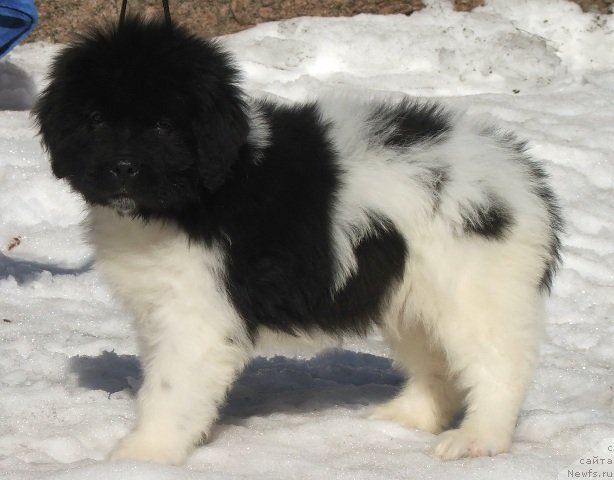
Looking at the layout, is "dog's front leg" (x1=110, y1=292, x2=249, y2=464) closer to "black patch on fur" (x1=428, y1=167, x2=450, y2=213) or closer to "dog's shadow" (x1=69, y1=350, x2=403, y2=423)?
"dog's shadow" (x1=69, y1=350, x2=403, y2=423)

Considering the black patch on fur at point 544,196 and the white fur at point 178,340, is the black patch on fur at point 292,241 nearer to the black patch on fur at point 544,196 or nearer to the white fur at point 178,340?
the white fur at point 178,340

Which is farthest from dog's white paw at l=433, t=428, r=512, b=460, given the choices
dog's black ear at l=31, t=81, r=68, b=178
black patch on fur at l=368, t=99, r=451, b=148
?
dog's black ear at l=31, t=81, r=68, b=178

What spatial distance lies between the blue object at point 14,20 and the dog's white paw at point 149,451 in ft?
10.2

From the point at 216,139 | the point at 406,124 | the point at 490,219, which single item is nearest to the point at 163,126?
the point at 216,139

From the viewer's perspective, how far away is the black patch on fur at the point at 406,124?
12.6ft

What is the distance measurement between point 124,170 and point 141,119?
20 centimetres

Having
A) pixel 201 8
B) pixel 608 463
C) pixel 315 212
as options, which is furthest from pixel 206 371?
pixel 201 8

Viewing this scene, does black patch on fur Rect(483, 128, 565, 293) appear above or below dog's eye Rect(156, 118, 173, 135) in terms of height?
below

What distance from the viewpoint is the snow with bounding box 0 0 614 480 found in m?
3.66

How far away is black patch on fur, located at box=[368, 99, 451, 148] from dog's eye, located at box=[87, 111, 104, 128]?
1047 millimetres

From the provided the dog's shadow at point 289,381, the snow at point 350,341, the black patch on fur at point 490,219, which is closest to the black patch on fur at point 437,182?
the black patch on fur at point 490,219

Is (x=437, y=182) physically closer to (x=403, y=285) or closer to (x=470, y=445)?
(x=403, y=285)

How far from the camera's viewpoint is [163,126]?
3.41 metres

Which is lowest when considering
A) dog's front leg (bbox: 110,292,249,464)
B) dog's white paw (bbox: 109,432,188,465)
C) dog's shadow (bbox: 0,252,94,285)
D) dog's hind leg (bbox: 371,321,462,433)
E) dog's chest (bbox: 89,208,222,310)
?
dog's shadow (bbox: 0,252,94,285)
